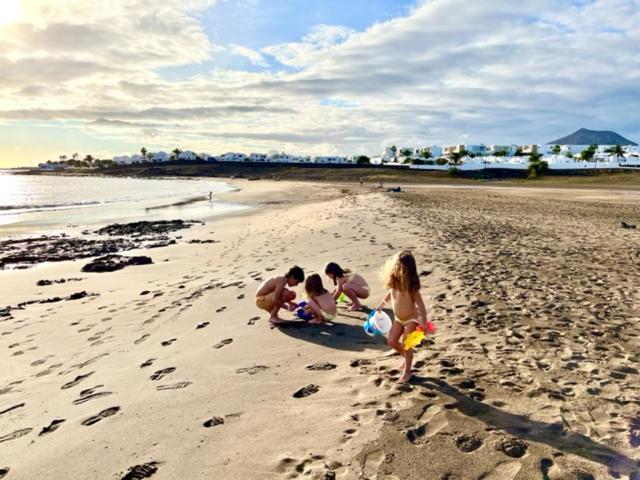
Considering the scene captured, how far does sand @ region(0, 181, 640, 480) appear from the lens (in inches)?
140

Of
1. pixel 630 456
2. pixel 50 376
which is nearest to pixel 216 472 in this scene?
pixel 630 456

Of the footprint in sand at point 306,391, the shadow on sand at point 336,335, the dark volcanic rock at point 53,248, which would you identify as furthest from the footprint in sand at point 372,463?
the dark volcanic rock at point 53,248

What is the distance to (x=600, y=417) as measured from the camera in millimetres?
3914

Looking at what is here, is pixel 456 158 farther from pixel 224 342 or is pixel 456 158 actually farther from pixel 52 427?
pixel 52 427

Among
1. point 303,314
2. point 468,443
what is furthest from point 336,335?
point 468,443

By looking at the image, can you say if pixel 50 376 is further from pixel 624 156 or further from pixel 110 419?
pixel 624 156

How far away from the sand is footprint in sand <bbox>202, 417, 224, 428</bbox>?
17mm

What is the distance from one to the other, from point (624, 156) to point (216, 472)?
127653mm

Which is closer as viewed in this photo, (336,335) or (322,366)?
(322,366)

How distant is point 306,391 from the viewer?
475 centimetres

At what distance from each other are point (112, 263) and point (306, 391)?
11.1 metres

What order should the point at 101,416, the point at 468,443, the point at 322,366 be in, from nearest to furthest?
the point at 468,443 → the point at 101,416 → the point at 322,366

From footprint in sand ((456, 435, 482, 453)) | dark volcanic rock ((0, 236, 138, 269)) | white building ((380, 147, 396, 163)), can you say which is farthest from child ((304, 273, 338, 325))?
white building ((380, 147, 396, 163))

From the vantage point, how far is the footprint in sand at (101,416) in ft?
15.0
